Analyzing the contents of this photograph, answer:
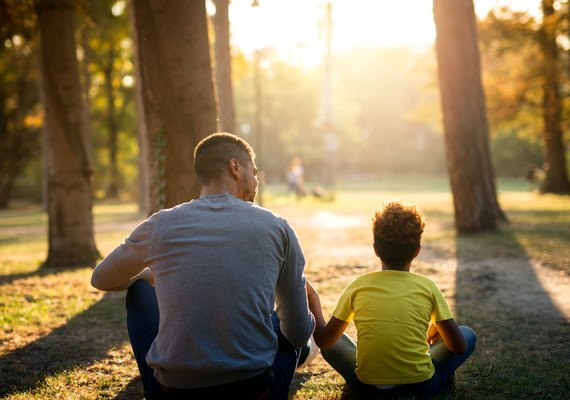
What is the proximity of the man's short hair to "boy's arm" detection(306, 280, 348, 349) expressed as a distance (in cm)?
105

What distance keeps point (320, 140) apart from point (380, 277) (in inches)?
2451

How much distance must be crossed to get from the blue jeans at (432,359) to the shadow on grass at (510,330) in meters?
0.28

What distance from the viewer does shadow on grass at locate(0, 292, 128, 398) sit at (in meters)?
4.94

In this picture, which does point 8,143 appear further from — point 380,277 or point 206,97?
point 380,277

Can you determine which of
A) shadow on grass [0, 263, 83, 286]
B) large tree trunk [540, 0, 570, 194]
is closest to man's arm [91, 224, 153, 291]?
shadow on grass [0, 263, 83, 286]

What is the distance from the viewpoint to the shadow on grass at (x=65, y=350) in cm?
494

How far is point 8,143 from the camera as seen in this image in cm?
4166

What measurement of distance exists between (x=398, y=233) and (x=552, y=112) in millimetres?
22610

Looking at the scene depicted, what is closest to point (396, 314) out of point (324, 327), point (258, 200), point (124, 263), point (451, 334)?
point (451, 334)

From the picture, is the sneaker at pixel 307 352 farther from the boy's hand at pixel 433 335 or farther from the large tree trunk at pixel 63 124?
the large tree trunk at pixel 63 124

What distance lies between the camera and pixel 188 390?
9.52ft

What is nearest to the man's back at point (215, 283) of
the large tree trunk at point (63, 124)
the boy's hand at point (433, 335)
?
the boy's hand at point (433, 335)

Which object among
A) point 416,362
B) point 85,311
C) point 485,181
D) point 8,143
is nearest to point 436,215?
point 485,181

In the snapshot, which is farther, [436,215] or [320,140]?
[320,140]
